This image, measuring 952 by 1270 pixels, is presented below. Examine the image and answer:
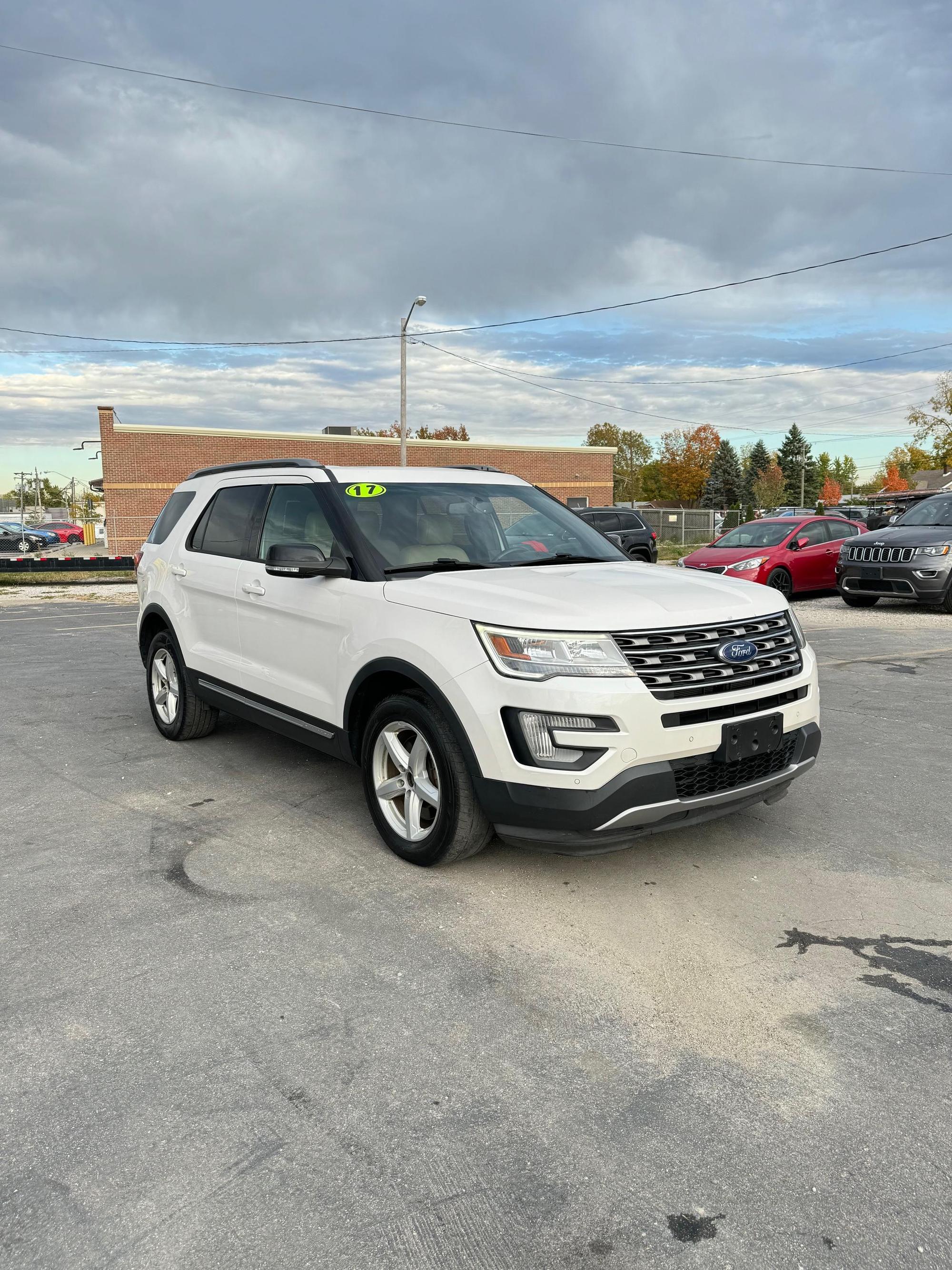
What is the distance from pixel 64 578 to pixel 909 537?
782 inches

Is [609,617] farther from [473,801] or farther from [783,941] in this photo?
[783,941]

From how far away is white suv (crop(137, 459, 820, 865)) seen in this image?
143 inches

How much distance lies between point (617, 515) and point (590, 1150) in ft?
77.4

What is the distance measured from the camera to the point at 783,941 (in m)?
3.55

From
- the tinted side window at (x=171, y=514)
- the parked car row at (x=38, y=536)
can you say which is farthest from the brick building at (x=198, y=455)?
the tinted side window at (x=171, y=514)

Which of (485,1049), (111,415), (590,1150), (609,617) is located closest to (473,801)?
(609,617)

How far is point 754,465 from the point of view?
10950 cm

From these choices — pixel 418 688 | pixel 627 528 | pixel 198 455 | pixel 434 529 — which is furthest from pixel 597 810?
pixel 198 455

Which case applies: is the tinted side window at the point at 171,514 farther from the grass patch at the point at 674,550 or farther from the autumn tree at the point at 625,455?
the autumn tree at the point at 625,455

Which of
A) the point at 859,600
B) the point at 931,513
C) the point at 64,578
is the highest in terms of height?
the point at 931,513

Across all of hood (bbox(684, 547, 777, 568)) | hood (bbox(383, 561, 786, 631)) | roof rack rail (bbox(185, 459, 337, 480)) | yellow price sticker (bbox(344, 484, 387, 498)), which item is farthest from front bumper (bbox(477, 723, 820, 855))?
hood (bbox(684, 547, 777, 568))

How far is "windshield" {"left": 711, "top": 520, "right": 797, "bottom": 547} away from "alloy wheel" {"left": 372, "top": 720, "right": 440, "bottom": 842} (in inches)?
510

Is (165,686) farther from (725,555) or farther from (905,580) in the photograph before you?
(905,580)

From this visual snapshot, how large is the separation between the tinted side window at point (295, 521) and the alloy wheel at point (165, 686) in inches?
62.3
